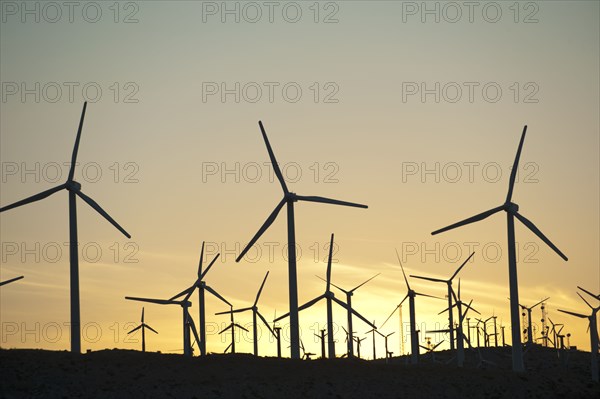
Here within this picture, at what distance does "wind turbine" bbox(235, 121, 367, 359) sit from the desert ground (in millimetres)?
3557

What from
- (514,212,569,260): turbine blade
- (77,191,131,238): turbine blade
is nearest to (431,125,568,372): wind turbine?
(514,212,569,260): turbine blade

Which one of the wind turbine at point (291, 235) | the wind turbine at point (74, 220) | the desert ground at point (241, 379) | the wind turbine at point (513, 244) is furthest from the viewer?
the wind turbine at point (513, 244)

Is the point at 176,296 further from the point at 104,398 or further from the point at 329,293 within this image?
the point at 104,398

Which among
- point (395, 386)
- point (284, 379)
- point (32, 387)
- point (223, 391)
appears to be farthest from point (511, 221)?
point (32, 387)

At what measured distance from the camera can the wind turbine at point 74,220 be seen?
11131 cm

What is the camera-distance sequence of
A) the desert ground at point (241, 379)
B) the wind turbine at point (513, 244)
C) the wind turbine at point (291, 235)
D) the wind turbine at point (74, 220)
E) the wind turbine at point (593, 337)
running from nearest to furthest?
the desert ground at point (241, 379)
the wind turbine at point (74, 220)
the wind turbine at point (291, 235)
the wind turbine at point (513, 244)
the wind turbine at point (593, 337)

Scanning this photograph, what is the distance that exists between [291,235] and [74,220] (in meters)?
27.4

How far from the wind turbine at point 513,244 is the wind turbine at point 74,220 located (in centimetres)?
4345

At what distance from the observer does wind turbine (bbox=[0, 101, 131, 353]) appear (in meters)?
111

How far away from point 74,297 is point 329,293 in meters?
52.8

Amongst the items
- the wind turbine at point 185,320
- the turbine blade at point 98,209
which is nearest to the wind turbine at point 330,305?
the wind turbine at point 185,320

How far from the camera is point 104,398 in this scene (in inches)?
Result: 3757

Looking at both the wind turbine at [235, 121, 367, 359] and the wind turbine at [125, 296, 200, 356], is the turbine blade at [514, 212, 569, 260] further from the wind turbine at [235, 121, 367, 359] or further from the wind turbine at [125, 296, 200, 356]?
the wind turbine at [125, 296, 200, 356]

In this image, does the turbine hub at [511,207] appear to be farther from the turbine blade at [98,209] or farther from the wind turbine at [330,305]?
the turbine blade at [98,209]
